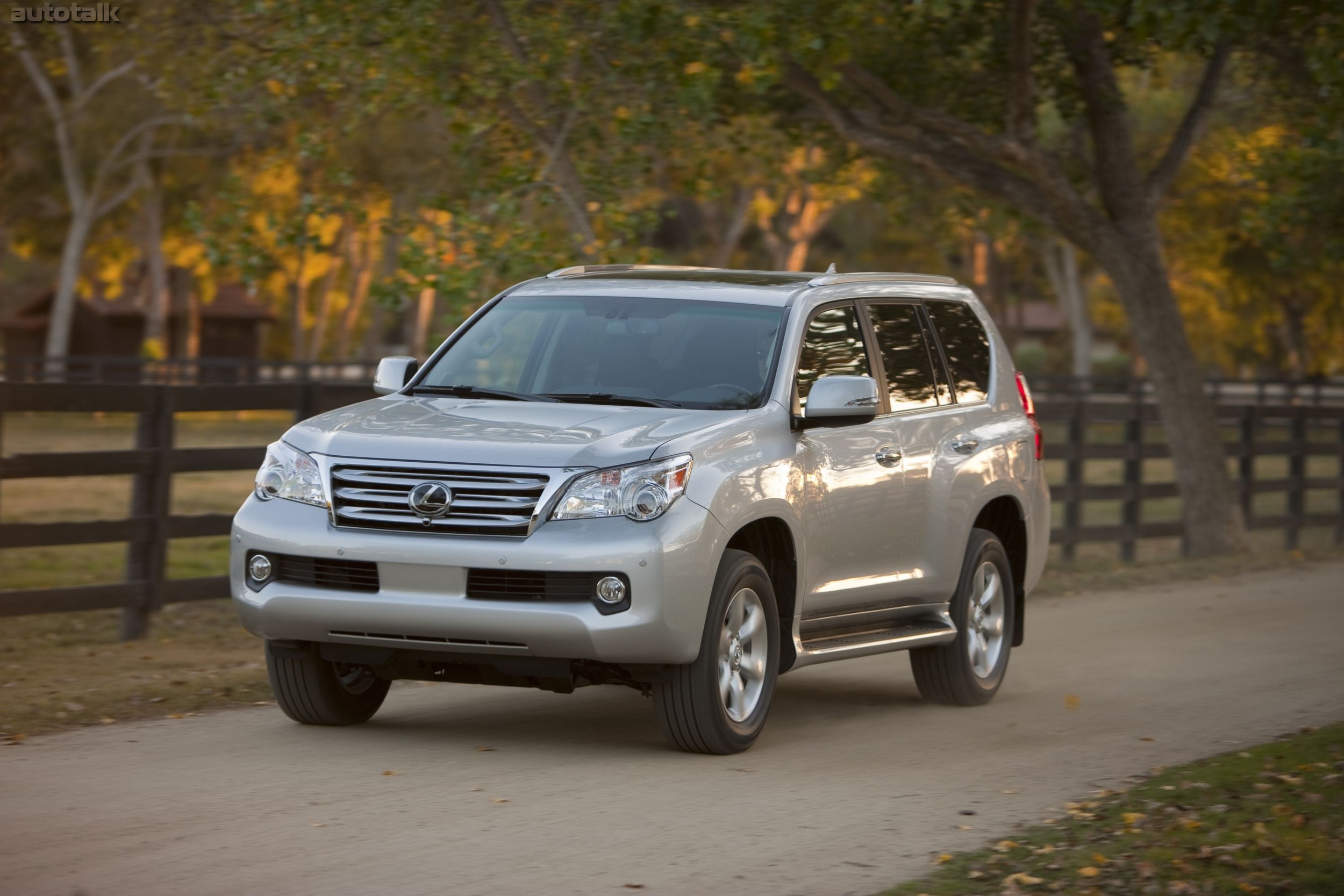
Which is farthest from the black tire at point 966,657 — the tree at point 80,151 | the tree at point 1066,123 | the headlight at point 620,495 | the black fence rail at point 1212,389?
the tree at point 80,151

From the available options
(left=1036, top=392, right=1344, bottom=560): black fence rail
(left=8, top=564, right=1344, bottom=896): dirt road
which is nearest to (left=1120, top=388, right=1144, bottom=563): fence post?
(left=1036, top=392, right=1344, bottom=560): black fence rail

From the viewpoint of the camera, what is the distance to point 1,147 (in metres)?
47.9

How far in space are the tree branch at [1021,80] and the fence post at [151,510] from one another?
8310 millimetres

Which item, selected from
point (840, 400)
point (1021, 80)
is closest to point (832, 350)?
point (840, 400)

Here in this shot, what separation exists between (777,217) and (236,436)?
992 inches

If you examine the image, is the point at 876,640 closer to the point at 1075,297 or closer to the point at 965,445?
the point at 965,445

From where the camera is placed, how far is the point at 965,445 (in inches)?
380

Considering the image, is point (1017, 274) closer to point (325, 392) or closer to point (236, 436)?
point (236, 436)

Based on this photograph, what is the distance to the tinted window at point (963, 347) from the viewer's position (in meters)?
9.94

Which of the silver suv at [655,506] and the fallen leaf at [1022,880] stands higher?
the silver suv at [655,506]

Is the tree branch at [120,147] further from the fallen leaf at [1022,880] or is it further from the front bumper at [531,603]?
the fallen leaf at [1022,880]

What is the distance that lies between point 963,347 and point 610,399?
2.63m

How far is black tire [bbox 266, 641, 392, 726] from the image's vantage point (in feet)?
26.6

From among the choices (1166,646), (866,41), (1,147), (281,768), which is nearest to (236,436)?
(1,147)
